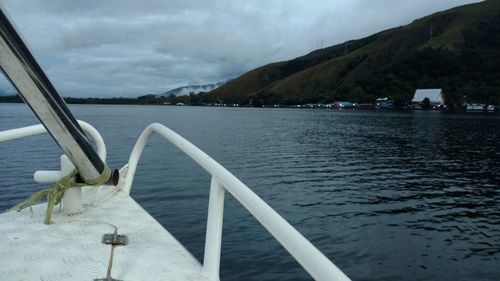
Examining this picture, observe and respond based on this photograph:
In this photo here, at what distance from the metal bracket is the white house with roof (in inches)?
7469

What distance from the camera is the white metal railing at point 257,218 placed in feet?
7.47

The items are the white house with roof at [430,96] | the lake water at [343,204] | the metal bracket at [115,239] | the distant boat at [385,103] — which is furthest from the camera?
the distant boat at [385,103]

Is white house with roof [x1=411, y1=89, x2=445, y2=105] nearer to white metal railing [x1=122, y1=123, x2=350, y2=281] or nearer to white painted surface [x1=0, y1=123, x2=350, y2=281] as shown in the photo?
white painted surface [x1=0, y1=123, x2=350, y2=281]

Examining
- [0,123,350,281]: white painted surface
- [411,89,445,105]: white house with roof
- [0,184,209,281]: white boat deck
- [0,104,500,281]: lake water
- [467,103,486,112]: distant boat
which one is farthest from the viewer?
[411,89,445,105]: white house with roof

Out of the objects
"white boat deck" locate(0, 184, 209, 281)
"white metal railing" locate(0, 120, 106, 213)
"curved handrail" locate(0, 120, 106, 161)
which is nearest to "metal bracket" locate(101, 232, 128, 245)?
"white boat deck" locate(0, 184, 209, 281)

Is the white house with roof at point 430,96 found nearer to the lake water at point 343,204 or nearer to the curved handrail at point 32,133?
the lake water at point 343,204

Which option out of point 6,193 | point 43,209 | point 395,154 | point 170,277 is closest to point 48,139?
point 6,193

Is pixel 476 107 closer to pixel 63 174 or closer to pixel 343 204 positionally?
pixel 343 204

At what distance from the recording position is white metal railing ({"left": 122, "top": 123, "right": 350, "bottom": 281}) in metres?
2.28

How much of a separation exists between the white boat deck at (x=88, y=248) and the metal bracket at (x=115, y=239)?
0.18 feet

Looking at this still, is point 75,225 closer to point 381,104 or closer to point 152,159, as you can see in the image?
point 152,159

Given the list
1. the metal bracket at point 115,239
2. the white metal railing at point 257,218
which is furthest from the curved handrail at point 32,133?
the white metal railing at point 257,218

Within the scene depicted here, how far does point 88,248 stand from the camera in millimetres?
4645

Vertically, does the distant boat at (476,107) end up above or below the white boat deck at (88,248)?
below
